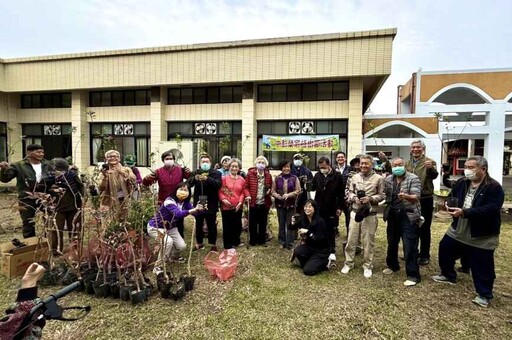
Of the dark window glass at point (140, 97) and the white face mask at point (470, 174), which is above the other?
the dark window glass at point (140, 97)

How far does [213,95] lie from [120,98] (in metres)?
4.37

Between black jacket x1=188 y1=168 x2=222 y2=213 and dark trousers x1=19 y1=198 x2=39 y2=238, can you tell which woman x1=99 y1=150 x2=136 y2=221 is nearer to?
black jacket x1=188 y1=168 x2=222 y2=213

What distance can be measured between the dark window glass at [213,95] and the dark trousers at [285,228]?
27.0ft

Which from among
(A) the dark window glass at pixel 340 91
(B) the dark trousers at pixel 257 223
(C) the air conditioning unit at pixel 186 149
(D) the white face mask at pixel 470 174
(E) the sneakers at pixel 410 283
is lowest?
(E) the sneakers at pixel 410 283

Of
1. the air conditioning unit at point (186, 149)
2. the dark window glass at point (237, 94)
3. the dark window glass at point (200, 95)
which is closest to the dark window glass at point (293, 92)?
the dark window glass at point (237, 94)

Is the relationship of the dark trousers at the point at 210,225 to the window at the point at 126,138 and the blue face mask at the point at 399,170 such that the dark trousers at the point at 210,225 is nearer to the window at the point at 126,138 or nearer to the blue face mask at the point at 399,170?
the blue face mask at the point at 399,170

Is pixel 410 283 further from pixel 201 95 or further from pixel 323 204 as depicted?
pixel 201 95

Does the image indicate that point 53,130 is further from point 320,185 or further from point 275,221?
point 320,185

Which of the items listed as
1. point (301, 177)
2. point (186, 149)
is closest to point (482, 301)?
point (301, 177)

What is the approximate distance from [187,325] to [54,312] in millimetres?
1437

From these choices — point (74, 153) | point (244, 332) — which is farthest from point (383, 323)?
point (74, 153)

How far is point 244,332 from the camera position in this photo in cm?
250

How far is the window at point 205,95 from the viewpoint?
11656 mm

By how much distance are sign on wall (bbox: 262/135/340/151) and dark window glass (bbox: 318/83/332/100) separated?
1.54 meters
